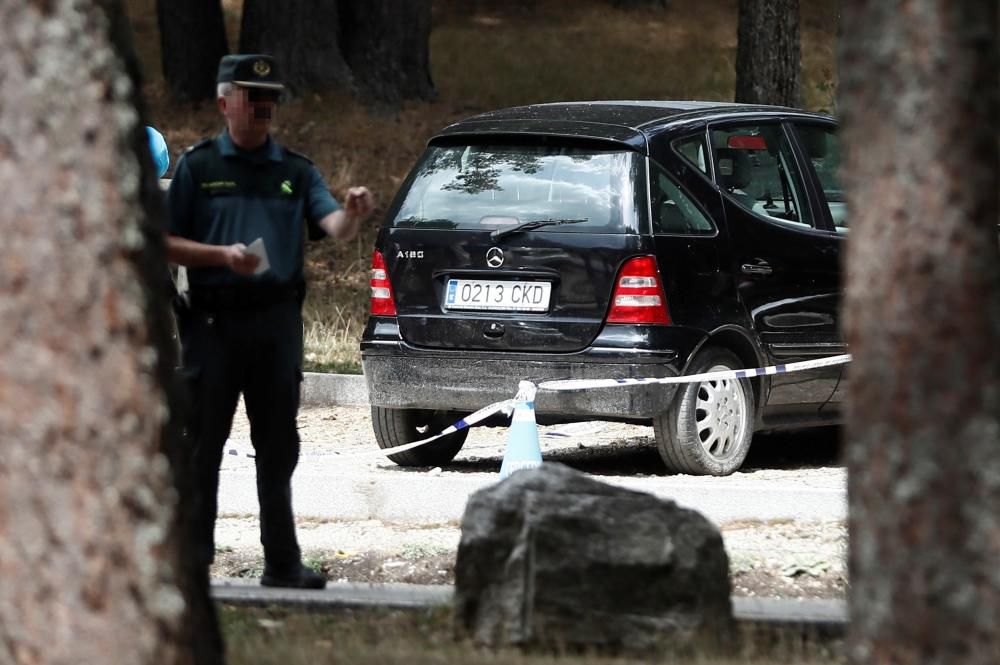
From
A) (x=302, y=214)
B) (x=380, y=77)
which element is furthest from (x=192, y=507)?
(x=380, y=77)

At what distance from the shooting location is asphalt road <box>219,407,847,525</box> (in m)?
8.10

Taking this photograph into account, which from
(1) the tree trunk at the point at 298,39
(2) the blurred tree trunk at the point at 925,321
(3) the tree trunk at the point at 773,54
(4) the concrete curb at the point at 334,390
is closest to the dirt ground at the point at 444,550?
(4) the concrete curb at the point at 334,390

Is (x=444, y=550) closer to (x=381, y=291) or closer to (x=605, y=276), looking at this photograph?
(x=605, y=276)

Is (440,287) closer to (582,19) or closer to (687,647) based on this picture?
(687,647)

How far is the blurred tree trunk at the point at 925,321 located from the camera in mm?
3906

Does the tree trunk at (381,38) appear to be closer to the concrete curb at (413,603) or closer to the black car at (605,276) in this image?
the black car at (605,276)

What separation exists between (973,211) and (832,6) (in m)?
31.7

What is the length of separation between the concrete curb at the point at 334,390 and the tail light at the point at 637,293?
142 inches

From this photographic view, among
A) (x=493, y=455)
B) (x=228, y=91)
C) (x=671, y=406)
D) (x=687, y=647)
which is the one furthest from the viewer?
(x=493, y=455)

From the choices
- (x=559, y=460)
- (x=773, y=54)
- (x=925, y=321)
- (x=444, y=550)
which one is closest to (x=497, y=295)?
(x=559, y=460)

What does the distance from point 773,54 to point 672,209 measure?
8.48m

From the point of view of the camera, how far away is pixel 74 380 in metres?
4.08

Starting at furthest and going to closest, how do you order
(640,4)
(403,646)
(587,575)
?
(640,4)
(587,575)
(403,646)

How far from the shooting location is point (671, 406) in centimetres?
892
